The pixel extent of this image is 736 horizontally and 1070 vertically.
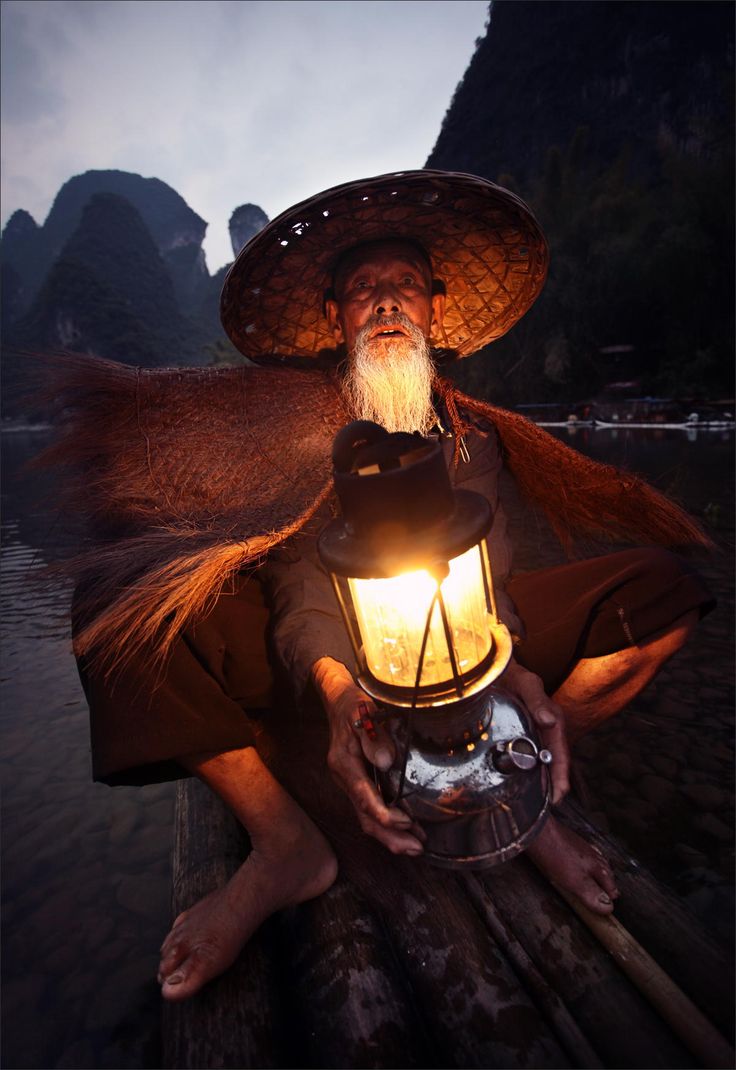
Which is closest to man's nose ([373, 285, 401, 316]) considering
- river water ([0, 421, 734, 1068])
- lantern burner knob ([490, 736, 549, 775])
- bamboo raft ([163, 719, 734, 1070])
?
river water ([0, 421, 734, 1068])

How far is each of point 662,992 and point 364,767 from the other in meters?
0.73

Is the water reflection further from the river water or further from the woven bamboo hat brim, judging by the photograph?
the woven bamboo hat brim

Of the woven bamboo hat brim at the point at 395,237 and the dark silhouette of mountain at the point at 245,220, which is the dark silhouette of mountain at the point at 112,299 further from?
the woven bamboo hat brim at the point at 395,237

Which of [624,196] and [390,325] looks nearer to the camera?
[390,325]

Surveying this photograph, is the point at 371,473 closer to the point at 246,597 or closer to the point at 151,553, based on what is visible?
the point at 151,553

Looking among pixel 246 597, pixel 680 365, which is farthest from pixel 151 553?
pixel 680 365

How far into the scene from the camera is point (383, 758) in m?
1.09

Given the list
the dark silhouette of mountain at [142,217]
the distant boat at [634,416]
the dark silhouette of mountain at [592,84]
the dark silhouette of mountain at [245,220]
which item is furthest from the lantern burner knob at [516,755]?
the dark silhouette of mountain at [142,217]

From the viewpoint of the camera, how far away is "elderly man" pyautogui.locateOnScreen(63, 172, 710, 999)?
1291mm

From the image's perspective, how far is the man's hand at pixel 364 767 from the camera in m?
1.06

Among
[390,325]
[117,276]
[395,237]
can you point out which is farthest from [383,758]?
[117,276]

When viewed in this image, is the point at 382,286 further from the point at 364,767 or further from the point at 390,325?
the point at 364,767

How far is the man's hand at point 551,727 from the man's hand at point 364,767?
342 millimetres

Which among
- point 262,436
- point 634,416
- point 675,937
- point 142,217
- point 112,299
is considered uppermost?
point 142,217
